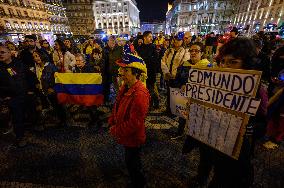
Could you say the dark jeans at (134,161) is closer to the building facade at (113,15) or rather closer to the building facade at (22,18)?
the building facade at (22,18)

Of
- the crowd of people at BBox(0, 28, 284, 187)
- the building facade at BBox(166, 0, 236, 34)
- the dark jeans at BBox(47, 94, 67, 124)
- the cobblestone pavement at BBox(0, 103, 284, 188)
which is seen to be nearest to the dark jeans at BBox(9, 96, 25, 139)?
the crowd of people at BBox(0, 28, 284, 187)

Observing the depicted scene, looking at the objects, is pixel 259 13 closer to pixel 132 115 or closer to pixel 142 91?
pixel 142 91

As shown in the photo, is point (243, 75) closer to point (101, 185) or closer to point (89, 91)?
point (101, 185)

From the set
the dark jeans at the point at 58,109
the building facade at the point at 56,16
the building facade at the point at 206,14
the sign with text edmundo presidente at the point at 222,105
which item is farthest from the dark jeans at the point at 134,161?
the building facade at the point at 206,14

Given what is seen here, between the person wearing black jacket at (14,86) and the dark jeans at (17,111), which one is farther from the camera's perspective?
the dark jeans at (17,111)

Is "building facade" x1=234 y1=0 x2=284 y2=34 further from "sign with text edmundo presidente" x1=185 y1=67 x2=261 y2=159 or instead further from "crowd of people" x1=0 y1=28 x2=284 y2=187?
"sign with text edmundo presidente" x1=185 y1=67 x2=261 y2=159

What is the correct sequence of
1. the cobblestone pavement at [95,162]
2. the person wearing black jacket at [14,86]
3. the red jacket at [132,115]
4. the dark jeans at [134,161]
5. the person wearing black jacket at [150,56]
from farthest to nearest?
the person wearing black jacket at [150,56]
the person wearing black jacket at [14,86]
the cobblestone pavement at [95,162]
the dark jeans at [134,161]
the red jacket at [132,115]

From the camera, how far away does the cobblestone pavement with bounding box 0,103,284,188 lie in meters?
3.41

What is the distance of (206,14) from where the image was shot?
93.8 meters

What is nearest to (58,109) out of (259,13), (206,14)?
(259,13)

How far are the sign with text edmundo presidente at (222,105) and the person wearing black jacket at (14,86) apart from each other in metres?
4.06

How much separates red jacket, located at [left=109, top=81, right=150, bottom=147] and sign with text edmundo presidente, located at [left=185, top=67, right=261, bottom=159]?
0.59m

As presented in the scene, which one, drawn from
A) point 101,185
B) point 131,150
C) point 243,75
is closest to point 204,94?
point 243,75

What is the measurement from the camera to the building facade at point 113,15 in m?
128
